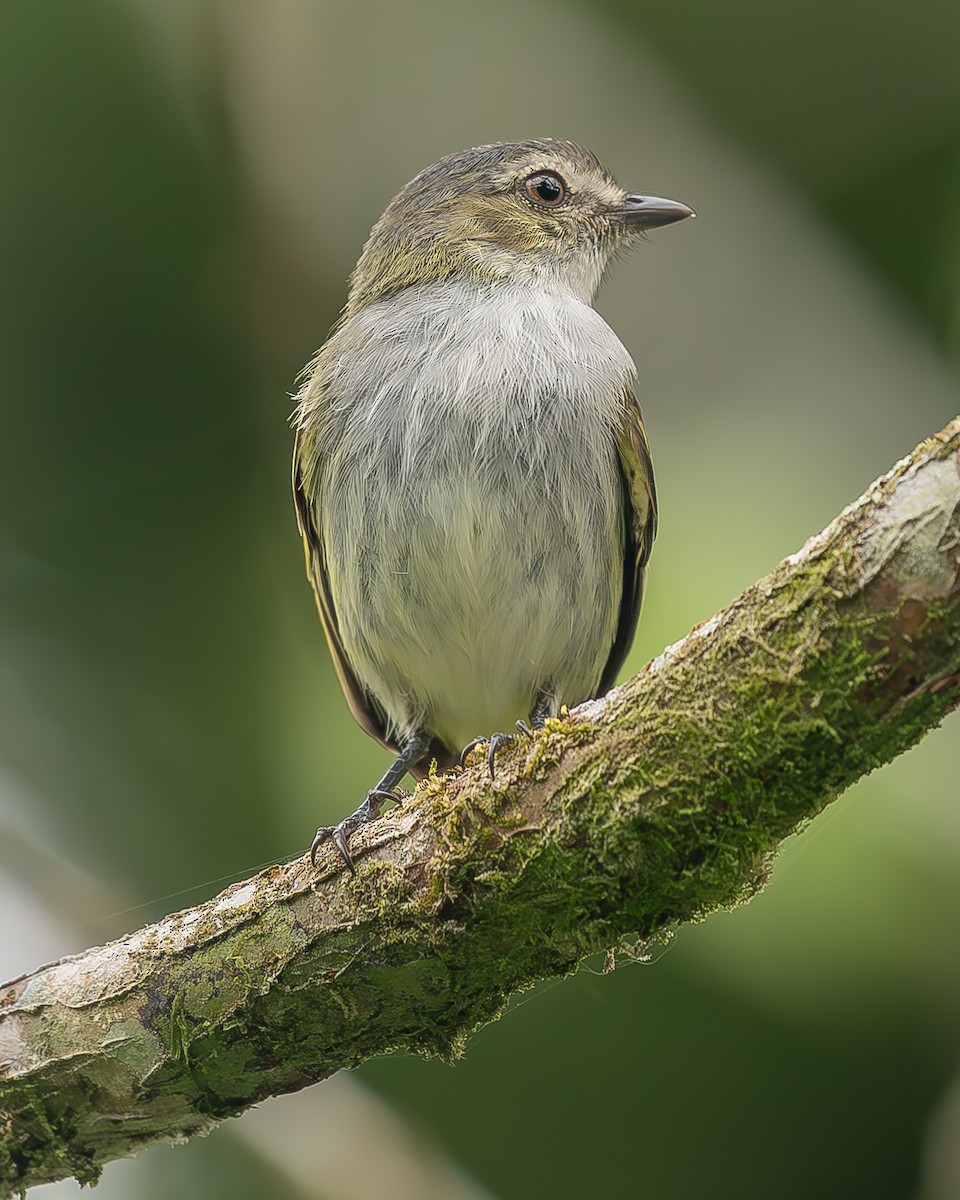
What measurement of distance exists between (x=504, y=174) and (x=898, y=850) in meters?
2.72

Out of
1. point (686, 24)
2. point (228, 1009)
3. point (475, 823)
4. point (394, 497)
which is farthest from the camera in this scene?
point (686, 24)

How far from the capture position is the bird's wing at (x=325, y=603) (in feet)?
14.7

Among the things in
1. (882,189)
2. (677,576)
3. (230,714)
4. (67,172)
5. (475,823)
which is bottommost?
(475,823)

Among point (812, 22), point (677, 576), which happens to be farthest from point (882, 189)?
point (677, 576)

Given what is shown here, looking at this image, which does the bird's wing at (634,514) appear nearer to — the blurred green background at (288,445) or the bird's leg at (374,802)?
the blurred green background at (288,445)

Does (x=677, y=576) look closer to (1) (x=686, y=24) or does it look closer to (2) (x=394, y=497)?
(2) (x=394, y=497)

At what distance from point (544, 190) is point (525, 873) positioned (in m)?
3.07

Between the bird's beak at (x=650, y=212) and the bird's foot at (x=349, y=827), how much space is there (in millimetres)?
2404

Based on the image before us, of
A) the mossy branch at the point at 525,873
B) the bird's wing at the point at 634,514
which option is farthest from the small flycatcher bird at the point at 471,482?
the mossy branch at the point at 525,873

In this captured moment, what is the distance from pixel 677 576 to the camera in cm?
449

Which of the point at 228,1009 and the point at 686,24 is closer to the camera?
the point at 228,1009

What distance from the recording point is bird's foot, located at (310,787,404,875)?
288cm

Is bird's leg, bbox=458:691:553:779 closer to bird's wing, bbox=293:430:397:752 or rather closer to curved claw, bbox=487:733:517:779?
curved claw, bbox=487:733:517:779

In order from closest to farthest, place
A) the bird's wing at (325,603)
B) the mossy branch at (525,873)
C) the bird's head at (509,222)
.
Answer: the mossy branch at (525,873), the bird's wing at (325,603), the bird's head at (509,222)
